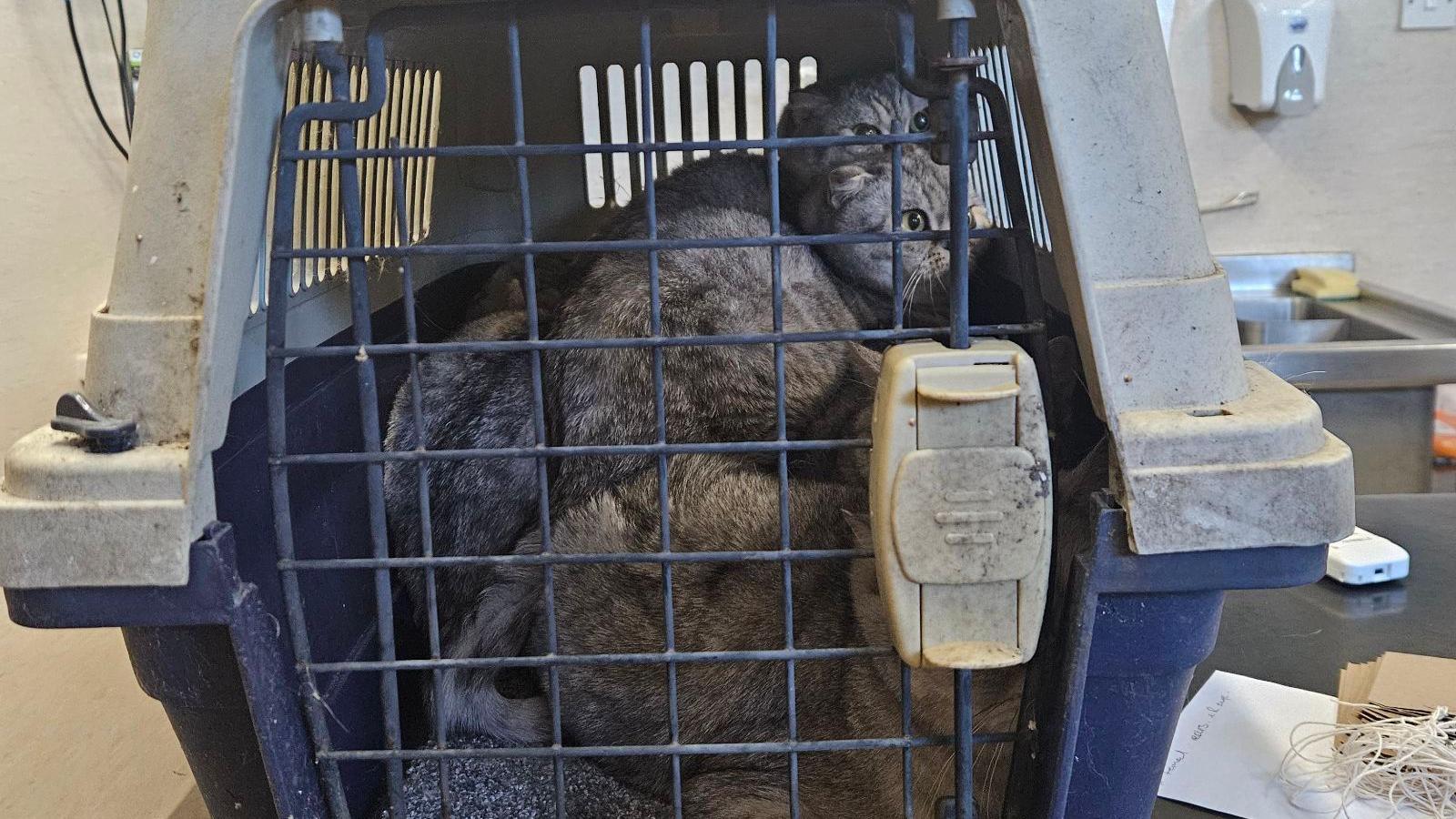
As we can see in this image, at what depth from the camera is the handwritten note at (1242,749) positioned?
33.6 inches

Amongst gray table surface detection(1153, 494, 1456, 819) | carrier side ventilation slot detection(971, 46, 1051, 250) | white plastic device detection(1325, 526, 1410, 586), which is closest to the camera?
carrier side ventilation slot detection(971, 46, 1051, 250)

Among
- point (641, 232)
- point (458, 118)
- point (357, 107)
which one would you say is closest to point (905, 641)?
point (357, 107)

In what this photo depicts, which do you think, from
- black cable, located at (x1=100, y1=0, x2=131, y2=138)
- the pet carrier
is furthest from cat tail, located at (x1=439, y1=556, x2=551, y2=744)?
black cable, located at (x1=100, y1=0, x2=131, y2=138)

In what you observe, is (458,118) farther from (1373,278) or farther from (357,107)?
(1373,278)

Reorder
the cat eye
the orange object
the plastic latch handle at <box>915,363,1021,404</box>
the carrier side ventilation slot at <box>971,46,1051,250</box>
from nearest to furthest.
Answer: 1. the plastic latch handle at <box>915,363,1021,404</box>
2. the carrier side ventilation slot at <box>971,46,1051,250</box>
3. the cat eye
4. the orange object

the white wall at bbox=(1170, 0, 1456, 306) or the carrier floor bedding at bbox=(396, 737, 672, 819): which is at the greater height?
the white wall at bbox=(1170, 0, 1456, 306)

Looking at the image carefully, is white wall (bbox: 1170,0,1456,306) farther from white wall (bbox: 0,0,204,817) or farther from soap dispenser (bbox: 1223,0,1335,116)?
white wall (bbox: 0,0,204,817)

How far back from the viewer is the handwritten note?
33.6 inches

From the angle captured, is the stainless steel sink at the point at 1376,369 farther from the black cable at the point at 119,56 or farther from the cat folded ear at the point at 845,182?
the black cable at the point at 119,56

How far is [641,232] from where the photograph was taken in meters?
1.24

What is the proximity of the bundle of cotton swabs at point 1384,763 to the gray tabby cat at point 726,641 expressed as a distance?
30 cm

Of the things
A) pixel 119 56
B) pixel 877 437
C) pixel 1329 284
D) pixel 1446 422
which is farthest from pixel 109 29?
pixel 1446 422

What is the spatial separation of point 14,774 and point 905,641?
986mm

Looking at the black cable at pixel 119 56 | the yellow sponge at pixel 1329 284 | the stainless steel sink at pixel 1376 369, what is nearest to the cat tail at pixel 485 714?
the stainless steel sink at pixel 1376 369
